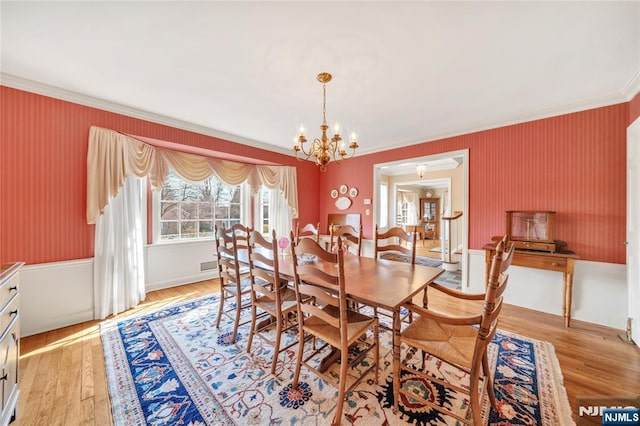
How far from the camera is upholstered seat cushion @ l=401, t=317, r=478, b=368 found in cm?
133

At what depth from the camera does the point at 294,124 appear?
3371mm

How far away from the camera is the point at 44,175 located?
7.87 ft

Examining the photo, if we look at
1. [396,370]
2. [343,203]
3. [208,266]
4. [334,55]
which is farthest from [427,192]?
[396,370]

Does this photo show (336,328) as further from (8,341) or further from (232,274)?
(8,341)

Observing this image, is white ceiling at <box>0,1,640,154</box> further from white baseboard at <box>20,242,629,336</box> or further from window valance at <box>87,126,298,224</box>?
white baseboard at <box>20,242,629,336</box>

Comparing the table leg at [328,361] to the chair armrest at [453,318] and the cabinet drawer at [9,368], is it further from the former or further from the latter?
the cabinet drawer at [9,368]

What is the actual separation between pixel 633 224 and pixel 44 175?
5.91m

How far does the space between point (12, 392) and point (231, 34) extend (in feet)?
8.83

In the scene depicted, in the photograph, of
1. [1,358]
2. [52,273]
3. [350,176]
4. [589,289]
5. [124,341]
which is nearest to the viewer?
[1,358]

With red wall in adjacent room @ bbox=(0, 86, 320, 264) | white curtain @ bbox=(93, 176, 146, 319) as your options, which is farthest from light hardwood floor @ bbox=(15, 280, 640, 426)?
red wall in adjacent room @ bbox=(0, 86, 320, 264)

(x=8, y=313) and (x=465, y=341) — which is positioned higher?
(x=8, y=313)

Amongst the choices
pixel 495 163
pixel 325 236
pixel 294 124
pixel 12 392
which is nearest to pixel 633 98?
pixel 495 163

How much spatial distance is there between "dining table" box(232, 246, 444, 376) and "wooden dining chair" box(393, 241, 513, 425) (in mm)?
105

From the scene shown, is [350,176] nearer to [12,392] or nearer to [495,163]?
[495,163]
